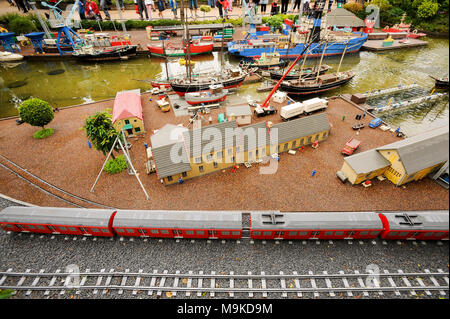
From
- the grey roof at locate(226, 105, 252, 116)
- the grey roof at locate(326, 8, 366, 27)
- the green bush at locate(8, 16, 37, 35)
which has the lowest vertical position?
the grey roof at locate(226, 105, 252, 116)

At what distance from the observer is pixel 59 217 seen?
19578 mm

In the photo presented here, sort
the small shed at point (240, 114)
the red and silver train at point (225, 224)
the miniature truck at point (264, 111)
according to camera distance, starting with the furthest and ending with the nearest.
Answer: the miniature truck at point (264, 111) → the small shed at point (240, 114) → the red and silver train at point (225, 224)

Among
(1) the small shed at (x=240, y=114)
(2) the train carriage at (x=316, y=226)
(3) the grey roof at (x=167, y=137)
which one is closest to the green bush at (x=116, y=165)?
(3) the grey roof at (x=167, y=137)

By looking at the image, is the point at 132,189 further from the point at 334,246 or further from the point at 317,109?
Result: the point at 317,109

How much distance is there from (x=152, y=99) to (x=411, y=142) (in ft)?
123

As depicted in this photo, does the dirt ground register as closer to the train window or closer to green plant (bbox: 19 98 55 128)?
green plant (bbox: 19 98 55 128)

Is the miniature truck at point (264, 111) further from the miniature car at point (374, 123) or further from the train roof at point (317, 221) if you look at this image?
the train roof at point (317, 221)

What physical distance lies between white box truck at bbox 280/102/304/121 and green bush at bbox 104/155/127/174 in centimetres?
2234

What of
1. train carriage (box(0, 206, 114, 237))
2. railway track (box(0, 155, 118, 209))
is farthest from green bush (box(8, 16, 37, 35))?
train carriage (box(0, 206, 114, 237))

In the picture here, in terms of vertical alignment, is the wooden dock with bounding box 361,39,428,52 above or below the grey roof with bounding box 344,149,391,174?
above

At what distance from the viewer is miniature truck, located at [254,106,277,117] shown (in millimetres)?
35312

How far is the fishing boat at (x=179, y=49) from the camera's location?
197 feet

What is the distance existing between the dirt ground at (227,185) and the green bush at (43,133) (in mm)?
881

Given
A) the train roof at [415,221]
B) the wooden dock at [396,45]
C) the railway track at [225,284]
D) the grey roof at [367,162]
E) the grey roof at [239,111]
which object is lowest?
the railway track at [225,284]
